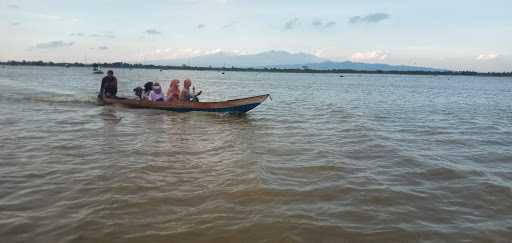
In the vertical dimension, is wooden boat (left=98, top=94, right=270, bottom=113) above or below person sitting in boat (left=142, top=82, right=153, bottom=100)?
below

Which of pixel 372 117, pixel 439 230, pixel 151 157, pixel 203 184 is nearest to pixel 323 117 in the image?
pixel 372 117

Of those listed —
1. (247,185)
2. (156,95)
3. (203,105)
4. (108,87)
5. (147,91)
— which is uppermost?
(108,87)

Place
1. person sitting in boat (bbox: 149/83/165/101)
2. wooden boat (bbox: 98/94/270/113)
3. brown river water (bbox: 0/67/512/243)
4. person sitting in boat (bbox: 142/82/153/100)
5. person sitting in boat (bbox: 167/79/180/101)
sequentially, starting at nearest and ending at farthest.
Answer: brown river water (bbox: 0/67/512/243) < wooden boat (bbox: 98/94/270/113) < person sitting in boat (bbox: 167/79/180/101) < person sitting in boat (bbox: 149/83/165/101) < person sitting in boat (bbox: 142/82/153/100)

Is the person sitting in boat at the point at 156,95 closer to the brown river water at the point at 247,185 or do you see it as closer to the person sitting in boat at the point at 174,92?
the person sitting in boat at the point at 174,92

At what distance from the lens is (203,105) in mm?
20328

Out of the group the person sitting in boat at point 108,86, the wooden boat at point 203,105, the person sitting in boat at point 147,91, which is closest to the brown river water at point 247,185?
the wooden boat at point 203,105

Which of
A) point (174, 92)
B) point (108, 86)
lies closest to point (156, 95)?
point (174, 92)

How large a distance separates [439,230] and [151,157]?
23.0ft

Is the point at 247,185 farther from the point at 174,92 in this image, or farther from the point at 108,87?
the point at 108,87

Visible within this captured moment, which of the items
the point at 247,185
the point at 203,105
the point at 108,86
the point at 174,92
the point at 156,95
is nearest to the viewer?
the point at 247,185

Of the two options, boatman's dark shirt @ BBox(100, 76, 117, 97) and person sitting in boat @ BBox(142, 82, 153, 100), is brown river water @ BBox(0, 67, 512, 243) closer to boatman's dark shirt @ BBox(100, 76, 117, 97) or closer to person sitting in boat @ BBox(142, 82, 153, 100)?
person sitting in boat @ BBox(142, 82, 153, 100)

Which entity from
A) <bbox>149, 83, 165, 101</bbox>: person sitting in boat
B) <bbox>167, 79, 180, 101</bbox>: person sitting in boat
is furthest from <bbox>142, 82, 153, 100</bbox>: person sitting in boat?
<bbox>167, 79, 180, 101</bbox>: person sitting in boat

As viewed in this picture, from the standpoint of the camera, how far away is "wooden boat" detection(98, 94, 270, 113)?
19.5 meters

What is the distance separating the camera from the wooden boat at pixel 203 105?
19.5 m
